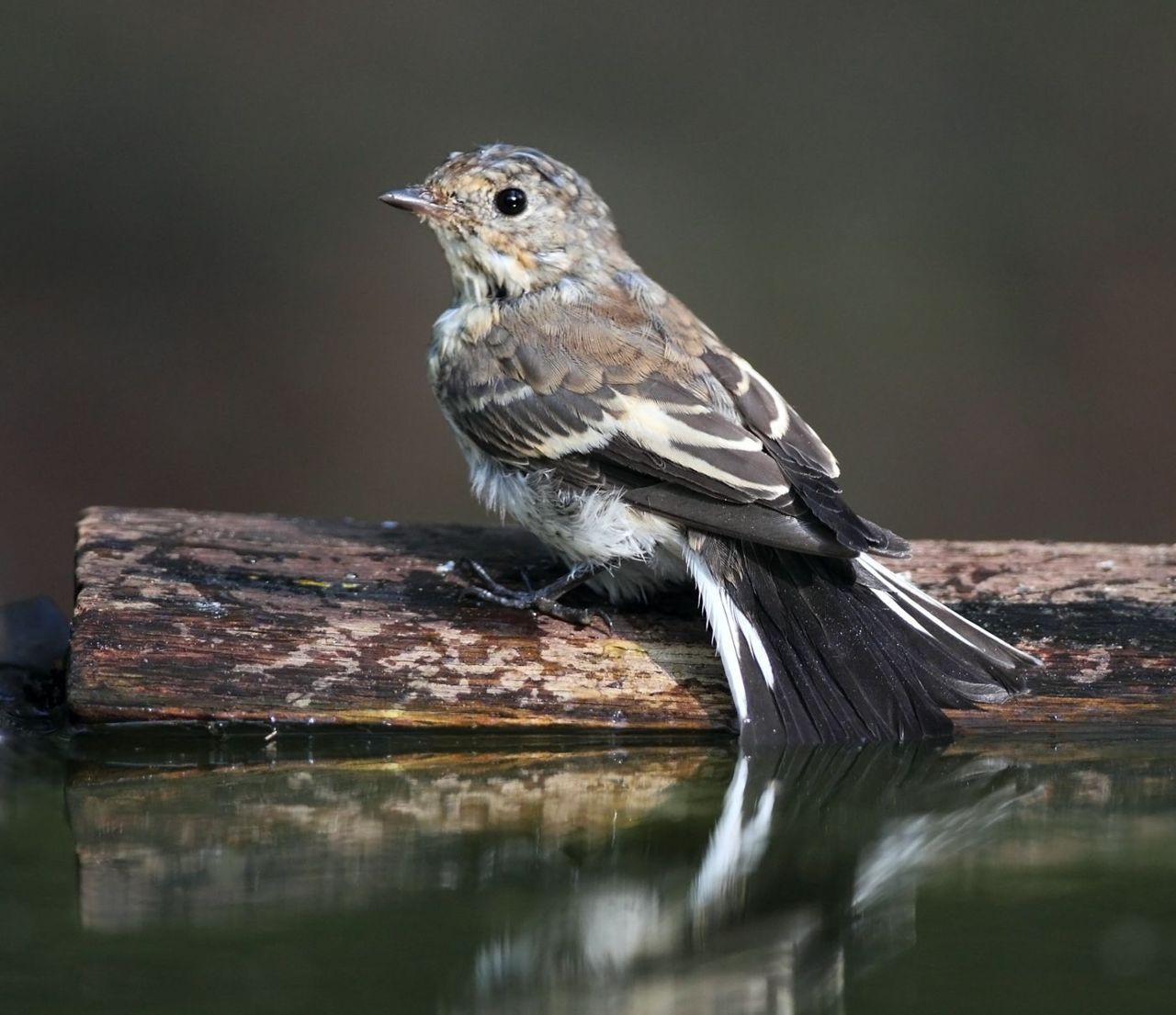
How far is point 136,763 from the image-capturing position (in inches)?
157

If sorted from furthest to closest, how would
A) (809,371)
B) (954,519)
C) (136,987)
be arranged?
(809,371), (954,519), (136,987)

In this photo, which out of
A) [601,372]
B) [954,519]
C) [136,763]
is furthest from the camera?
[954,519]

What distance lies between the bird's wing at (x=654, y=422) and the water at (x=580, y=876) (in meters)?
0.65

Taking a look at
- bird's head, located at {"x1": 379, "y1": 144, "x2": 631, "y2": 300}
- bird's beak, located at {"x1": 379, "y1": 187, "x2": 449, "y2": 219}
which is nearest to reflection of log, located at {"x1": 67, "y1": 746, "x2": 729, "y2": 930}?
bird's head, located at {"x1": 379, "y1": 144, "x2": 631, "y2": 300}

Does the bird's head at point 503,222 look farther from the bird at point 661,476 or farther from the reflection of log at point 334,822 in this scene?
the reflection of log at point 334,822

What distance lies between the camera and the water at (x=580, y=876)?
8.79ft

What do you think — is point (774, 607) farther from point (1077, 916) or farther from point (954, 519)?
point (954, 519)

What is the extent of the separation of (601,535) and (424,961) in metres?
1.98

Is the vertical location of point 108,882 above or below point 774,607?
below

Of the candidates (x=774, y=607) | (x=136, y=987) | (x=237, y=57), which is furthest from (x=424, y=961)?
(x=237, y=57)

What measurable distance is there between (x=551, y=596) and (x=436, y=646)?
0.42m

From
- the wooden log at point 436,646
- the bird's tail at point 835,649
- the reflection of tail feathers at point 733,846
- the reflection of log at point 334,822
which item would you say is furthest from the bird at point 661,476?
the reflection of log at point 334,822

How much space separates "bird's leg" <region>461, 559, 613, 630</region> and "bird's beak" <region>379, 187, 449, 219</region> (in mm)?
1293

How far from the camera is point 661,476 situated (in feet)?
14.4
